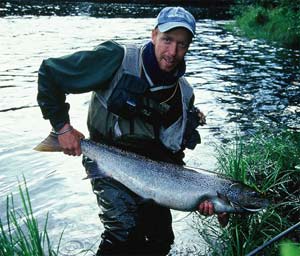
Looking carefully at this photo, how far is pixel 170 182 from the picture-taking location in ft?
12.0

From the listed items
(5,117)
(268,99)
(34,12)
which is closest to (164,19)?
(5,117)

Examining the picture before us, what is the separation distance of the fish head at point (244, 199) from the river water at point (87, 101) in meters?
1.06

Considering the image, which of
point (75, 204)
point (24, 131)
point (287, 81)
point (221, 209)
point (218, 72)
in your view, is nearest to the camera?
point (221, 209)

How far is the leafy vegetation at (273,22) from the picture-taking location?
18.6 m

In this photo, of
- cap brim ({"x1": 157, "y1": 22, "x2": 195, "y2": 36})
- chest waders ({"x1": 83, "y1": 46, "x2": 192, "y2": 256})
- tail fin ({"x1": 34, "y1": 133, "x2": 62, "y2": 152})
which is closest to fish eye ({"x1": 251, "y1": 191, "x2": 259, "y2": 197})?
chest waders ({"x1": 83, "y1": 46, "x2": 192, "y2": 256})

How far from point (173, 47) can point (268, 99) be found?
714 centimetres

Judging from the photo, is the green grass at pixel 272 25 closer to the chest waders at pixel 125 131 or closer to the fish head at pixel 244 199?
the chest waders at pixel 125 131

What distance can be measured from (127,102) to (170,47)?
24.0 inches

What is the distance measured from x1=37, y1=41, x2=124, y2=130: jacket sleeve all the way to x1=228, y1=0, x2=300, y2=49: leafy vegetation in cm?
1485

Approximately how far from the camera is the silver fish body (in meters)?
3.60

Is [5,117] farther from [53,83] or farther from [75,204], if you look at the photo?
[53,83]

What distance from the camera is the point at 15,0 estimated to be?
3619cm

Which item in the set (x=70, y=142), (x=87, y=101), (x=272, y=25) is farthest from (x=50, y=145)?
(x=272, y=25)

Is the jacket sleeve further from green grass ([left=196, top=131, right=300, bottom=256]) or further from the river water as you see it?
green grass ([left=196, top=131, right=300, bottom=256])
